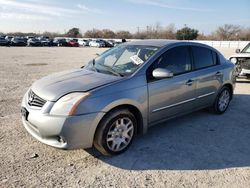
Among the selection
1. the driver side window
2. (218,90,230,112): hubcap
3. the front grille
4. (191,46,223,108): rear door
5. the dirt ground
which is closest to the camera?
the dirt ground

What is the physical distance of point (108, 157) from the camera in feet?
12.4

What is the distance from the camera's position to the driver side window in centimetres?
435

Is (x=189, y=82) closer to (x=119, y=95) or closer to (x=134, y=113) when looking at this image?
(x=134, y=113)

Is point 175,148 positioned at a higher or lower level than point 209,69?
lower

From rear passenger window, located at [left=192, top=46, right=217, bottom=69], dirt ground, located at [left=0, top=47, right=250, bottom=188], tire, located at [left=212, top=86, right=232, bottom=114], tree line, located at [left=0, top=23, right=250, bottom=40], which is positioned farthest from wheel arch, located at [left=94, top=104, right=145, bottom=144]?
tree line, located at [left=0, top=23, right=250, bottom=40]

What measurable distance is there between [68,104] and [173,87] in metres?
1.91

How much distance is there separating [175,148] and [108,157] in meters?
1.10

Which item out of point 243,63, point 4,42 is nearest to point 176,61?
point 243,63

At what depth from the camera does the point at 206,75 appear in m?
5.19

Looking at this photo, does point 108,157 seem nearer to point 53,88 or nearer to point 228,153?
point 53,88

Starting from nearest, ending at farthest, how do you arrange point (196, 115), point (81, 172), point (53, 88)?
point (81, 172) < point (53, 88) < point (196, 115)

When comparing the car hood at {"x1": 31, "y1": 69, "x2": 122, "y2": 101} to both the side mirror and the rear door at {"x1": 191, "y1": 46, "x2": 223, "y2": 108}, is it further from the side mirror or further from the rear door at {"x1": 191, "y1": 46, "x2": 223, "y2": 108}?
the rear door at {"x1": 191, "y1": 46, "x2": 223, "y2": 108}

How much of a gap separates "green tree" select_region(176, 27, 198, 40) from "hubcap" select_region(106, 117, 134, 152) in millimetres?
76512

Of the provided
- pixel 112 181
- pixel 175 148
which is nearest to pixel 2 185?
pixel 112 181
